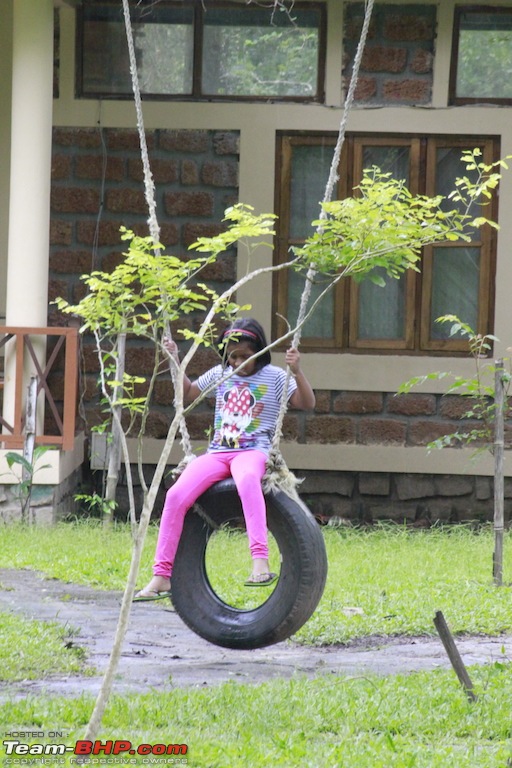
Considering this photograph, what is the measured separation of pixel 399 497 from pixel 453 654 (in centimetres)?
481

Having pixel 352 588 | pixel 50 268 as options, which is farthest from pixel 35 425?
pixel 352 588

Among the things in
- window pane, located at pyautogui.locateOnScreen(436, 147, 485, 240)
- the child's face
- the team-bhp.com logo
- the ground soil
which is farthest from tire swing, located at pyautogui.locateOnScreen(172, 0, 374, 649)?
window pane, located at pyautogui.locateOnScreen(436, 147, 485, 240)

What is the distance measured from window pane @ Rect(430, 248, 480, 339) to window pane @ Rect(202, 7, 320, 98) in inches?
62.4

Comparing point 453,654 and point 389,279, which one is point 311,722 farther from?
point 389,279

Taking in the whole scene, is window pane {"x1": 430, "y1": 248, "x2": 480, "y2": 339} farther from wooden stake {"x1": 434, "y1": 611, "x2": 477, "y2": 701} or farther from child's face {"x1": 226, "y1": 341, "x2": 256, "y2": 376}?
wooden stake {"x1": 434, "y1": 611, "x2": 477, "y2": 701}

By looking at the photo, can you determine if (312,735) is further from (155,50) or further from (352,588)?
(155,50)

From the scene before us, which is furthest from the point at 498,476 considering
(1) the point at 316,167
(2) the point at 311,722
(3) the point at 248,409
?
(1) the point at 316,167

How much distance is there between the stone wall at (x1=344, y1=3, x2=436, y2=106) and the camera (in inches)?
342

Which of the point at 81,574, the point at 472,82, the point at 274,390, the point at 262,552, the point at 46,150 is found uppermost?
the point at 472,82

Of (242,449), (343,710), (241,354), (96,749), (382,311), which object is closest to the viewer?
(96,749)

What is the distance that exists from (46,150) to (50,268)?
118 centimetres

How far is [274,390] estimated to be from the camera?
5.45 meters

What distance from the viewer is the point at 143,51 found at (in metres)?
8.85

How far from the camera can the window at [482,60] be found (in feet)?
28.5
